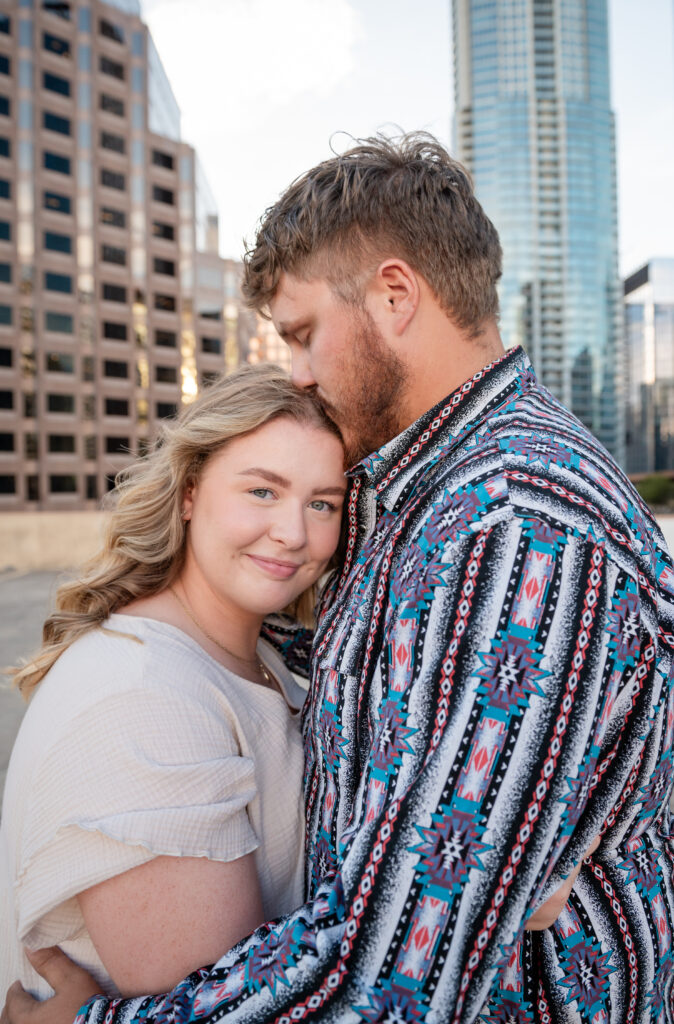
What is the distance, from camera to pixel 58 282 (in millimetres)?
49344

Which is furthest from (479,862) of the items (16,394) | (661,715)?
(16,394)

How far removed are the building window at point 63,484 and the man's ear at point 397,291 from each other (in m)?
50.0

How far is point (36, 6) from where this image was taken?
1927 inches

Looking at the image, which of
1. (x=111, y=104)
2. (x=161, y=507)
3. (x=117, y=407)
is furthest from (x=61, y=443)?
(x=161, y=507)

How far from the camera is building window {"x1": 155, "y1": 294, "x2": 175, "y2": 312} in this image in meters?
54.4

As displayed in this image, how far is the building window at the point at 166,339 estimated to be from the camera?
178ft

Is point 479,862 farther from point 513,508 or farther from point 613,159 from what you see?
point 613,159

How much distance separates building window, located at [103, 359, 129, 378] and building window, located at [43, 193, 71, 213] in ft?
36.2

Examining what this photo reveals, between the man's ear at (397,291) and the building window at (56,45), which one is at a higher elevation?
the building window at (56,45)

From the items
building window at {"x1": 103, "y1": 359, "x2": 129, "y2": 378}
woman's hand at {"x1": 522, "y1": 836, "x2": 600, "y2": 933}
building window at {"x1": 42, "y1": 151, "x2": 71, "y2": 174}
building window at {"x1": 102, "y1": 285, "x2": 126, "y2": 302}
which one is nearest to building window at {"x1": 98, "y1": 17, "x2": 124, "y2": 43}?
building window at {"x1": 42, "y1": 151, "x2": 71, "y2": 174}

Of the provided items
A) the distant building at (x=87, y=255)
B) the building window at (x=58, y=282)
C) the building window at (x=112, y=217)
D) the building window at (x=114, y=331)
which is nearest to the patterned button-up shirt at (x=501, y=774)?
the distant building at (x=87, y=255)

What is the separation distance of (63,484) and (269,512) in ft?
164

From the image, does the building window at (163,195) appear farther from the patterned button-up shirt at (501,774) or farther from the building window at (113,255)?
the patterned button-up shirt at (501,774)

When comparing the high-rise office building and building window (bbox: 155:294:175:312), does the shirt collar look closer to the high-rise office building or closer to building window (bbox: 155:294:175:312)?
building window (bbox: 155:294:175:312)
